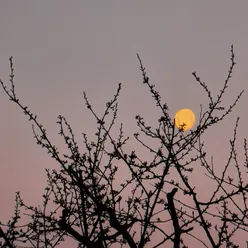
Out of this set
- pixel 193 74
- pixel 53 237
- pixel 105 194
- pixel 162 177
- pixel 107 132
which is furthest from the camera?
pixel 53 237

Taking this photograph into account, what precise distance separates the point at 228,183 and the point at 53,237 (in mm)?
4812

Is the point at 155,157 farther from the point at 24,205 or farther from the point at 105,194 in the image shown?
the point at 24,205

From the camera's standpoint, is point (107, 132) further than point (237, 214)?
No

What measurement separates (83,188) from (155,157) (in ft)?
7.77

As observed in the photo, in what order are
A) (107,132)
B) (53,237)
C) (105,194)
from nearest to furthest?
(105,194) < (107,132) < (53,237)

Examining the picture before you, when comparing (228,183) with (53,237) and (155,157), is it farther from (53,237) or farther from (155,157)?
(53,237)

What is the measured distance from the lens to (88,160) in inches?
248

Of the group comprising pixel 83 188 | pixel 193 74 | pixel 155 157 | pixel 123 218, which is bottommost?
pixel 123 218

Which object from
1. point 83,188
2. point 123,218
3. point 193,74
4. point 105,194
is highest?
point 193,74

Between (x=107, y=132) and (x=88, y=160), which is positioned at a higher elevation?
(x=107, y=132)

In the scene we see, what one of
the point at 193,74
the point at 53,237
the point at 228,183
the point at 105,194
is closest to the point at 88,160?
the point at 105,194

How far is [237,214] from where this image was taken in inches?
297

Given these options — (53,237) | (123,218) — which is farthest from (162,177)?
(53,237)

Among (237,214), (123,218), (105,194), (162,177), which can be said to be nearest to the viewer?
(123,218)
